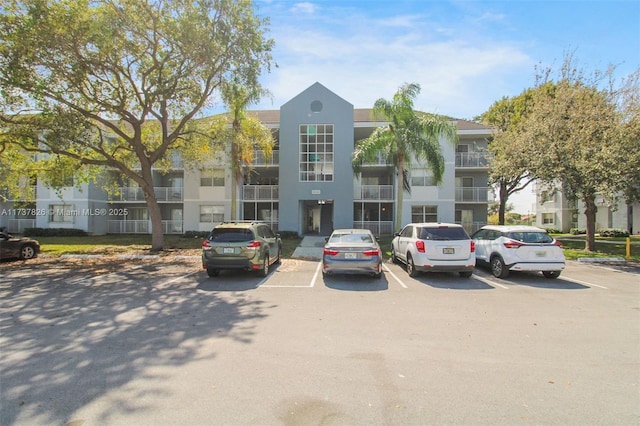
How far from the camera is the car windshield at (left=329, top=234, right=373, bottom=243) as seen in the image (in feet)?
36.4

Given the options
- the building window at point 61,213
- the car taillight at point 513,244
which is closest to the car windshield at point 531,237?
the car taillight at point 513,244

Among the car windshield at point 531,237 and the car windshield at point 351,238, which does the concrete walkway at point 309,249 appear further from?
the car windshield at point 531,237

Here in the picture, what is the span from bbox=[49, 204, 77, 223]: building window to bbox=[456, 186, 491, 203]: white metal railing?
29845 mm

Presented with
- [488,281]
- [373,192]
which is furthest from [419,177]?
[488,281]

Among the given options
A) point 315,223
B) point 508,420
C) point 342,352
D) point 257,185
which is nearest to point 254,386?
point 342,352

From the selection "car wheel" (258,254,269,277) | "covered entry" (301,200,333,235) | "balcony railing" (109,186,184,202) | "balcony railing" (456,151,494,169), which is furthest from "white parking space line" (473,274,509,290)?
"balcony railing" (109,186,184,202)

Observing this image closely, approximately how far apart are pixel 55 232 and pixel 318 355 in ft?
100

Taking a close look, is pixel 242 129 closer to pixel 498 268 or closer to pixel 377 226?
pixel 377 226

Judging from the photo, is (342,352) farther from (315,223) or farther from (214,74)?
(315,223)

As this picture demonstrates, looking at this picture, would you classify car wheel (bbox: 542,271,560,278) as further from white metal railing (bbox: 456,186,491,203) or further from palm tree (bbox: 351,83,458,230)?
white metal railing (bbox: 456,186,491,203)

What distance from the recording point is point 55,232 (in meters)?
28.0

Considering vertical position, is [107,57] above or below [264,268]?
above

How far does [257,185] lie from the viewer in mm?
27500

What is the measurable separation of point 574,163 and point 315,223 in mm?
18712
